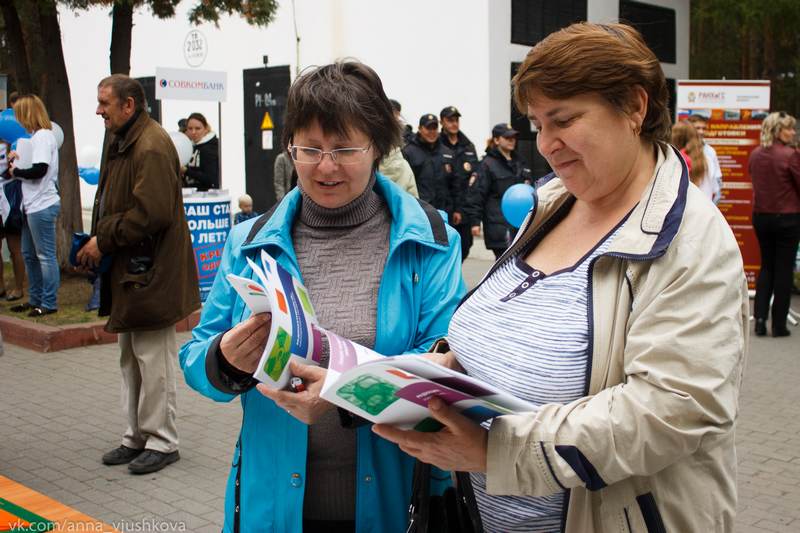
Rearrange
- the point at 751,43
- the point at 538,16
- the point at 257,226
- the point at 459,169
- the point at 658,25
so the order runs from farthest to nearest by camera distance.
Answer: the point at 751,43
the point at 658,25
the point at 538,16
the point at 459,169
the point at 257,226

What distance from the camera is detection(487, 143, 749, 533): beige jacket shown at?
1.66m

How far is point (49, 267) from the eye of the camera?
30.6 ft

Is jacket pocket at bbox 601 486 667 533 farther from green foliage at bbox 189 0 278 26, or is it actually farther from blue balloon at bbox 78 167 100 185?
blue balloon at bbox 78 167 100 185

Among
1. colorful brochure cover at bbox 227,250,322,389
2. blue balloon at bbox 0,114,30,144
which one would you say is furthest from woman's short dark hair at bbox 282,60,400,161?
blue balloon at bbox 0,114,30,144

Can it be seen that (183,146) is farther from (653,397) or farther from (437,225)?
(653,397)

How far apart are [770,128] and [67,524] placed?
8576mm

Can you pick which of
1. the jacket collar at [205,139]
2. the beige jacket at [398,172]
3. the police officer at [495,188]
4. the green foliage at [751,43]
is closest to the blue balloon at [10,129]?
the jacket collar at [205,139]

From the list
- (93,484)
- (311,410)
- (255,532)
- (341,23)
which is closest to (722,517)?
(311,410)

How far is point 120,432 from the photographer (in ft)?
20.5

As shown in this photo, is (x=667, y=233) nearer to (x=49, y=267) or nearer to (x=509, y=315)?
(x=509, y=315)

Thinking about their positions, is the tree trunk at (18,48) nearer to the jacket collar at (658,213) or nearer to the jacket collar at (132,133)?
the jacket collar at (132,133)

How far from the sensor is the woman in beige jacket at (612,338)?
167 cm

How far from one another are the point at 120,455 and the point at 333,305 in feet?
11.8

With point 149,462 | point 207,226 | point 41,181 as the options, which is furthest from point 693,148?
point 41,181
